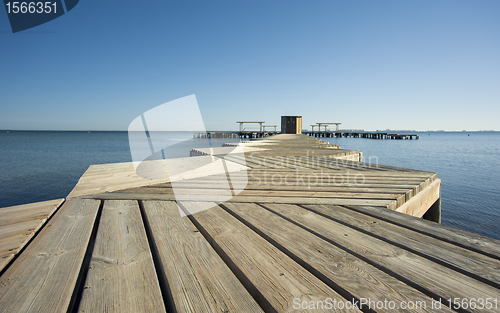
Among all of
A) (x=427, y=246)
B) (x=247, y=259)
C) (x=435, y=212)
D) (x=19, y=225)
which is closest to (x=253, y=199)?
(x=247, y=259)

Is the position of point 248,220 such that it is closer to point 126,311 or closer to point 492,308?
point 126,311

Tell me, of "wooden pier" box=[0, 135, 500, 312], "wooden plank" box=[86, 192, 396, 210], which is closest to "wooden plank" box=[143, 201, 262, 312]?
"wooden pier" box=[0, 135, 500, 312]

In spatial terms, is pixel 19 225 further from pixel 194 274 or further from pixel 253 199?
pixel 253 199

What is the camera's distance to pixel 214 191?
2137mm

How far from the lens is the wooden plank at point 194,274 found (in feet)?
2.49

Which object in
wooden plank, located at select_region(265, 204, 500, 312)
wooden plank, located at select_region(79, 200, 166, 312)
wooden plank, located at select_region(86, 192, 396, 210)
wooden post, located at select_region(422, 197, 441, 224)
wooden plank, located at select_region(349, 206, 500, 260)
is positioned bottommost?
wooden post, located at select_region(422, 197, 441, 224)

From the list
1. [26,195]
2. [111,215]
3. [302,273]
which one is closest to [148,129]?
[111,215]

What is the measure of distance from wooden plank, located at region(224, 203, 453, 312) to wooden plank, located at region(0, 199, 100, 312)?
33.4 inches

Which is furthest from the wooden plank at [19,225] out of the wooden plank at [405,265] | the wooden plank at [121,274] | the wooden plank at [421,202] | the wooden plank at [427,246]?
the wooden plank at [421,202]

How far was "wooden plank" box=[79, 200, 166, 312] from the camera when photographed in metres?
0.77

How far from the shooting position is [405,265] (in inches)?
38.4

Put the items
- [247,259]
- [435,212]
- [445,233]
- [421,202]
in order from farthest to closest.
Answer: [435,212], [421,202], [445,233], [247,259]

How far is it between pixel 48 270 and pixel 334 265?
1167mm

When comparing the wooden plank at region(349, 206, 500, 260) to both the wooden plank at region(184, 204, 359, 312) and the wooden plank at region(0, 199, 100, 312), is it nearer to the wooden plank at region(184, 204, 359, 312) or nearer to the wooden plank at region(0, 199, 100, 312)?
the wooden plank at region(184, 204, 359, 312)
